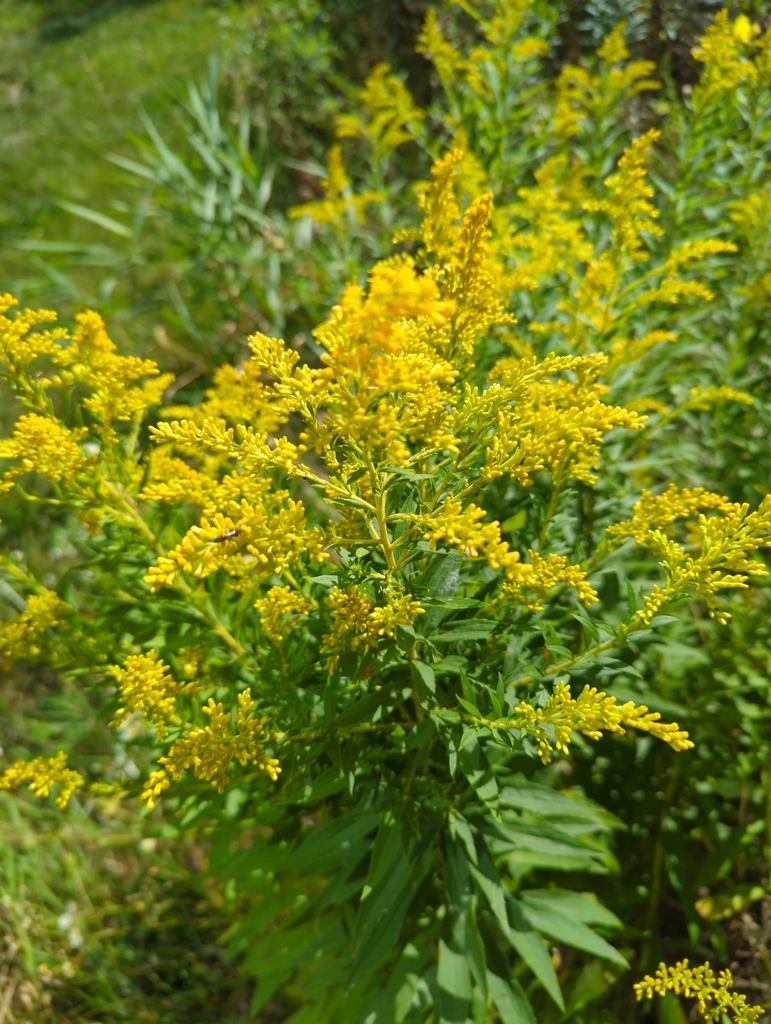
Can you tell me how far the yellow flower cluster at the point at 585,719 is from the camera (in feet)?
4.09

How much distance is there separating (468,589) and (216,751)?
0.73m

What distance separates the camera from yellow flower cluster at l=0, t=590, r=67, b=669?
174 centimetres

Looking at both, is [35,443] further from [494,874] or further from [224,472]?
[494,874]

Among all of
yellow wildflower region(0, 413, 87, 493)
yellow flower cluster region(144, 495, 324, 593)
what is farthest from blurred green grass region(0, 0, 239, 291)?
yellow flower cluster region(144, 495, 324, 593)

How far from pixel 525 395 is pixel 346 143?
184 inches

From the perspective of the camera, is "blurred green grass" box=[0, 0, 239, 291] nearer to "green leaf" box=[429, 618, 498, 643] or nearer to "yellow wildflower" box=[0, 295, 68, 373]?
"yellow wildflower" box=[0, 295, 68, 373]

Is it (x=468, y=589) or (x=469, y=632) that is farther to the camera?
(x=468, y=589)

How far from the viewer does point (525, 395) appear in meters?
1.37

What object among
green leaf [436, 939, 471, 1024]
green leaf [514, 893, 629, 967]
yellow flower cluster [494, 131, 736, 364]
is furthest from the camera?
yellow flower cluster [494, 131, 736, 364]

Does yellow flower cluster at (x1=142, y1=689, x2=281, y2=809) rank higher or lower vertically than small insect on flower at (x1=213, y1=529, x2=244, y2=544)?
lower

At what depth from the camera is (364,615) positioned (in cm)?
133

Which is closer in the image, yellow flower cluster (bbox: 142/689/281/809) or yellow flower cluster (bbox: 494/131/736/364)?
yellow flower cluster (bbox: 142/689/281/809)

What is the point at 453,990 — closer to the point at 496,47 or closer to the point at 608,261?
the point at 608,261

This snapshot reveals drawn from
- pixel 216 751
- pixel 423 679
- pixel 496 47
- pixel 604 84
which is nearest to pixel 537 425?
pixel 423 679
